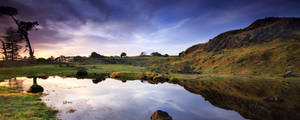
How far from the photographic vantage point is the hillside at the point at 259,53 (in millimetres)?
49812

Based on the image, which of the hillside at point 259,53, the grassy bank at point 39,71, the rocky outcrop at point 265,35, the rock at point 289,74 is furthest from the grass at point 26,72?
the rocky outcrop at point 265,35

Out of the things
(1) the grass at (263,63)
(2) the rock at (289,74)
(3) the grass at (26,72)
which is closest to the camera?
(2) the rock at (289,74)

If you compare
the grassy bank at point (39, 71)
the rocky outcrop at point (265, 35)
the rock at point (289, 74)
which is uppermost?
the rocky outcrop at point (265, 35)

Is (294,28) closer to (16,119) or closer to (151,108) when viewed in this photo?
(151,108)

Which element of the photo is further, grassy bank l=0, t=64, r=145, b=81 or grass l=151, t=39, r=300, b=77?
grassy bank l=0, t=64, r=145, b=81

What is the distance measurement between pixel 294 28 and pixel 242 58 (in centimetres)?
4351

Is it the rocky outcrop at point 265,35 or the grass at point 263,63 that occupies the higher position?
the rocky outcrop at point 265,35

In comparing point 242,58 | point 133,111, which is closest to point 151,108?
point 133,111

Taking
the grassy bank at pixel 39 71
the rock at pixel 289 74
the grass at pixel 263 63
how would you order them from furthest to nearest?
the grassy bank at pixel 39 71, the grass at pixel 263 63, the rock at pixel 289 74

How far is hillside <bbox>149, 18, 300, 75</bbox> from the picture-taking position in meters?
49.8

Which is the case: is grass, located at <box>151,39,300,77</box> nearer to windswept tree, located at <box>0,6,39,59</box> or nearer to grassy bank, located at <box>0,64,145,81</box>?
grassy bank, located at <box>0,64,145,81</box>

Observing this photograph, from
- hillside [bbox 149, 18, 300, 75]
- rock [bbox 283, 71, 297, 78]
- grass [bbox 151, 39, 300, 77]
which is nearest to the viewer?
rock [bbox 283, 71, 297, 78]

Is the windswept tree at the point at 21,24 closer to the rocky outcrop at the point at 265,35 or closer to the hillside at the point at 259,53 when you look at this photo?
the hillside at the point at 259,53

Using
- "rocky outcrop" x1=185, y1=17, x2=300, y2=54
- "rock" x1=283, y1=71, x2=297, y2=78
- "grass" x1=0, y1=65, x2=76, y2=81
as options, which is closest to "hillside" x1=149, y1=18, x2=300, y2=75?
"rocky outcrop" x1=185, y1=17, x2=300, y2=54
